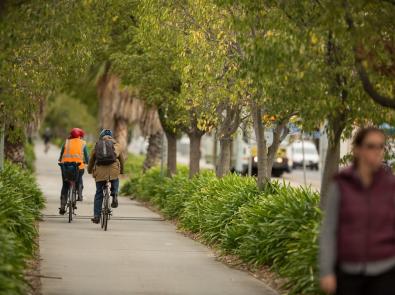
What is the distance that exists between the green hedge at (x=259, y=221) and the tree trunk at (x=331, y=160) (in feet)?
0.84

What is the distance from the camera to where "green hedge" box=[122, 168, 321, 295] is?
1178 cm

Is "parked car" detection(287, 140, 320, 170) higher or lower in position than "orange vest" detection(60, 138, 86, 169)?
higher

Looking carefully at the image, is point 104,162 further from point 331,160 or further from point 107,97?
point 107,97

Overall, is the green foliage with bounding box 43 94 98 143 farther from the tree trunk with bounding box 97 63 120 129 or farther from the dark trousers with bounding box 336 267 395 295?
the dark trousers with bounding box 336 267 395 295

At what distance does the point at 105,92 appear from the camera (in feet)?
140

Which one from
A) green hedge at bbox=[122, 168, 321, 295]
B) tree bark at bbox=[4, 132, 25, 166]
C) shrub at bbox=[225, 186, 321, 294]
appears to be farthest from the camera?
tree bark at bbox=[4, 132, 25, 166]

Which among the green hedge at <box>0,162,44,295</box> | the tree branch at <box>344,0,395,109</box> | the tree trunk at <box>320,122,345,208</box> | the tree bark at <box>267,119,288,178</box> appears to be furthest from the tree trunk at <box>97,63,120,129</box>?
the tree branch at <box>344,0,395,109</box>

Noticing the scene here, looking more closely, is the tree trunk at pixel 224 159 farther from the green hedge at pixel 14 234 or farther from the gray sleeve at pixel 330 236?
the gray sleeve at pixel 330 236

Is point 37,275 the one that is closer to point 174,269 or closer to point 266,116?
point 174,269

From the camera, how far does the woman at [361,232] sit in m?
6.51

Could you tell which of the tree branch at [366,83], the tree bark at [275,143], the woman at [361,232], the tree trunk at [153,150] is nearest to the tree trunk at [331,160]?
the tree branch at [366,83]

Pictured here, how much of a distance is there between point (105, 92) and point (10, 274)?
106 feet

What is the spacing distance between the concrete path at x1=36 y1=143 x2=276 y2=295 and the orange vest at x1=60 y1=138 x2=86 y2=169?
46.3 inches

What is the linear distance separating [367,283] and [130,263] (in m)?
7.79
